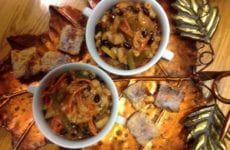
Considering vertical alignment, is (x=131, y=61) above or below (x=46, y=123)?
above

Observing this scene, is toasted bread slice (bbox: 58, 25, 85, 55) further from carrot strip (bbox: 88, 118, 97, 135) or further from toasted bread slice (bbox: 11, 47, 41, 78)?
carrot strip (bbox: 88, 118, 97, 135)

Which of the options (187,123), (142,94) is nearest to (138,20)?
(142,94)

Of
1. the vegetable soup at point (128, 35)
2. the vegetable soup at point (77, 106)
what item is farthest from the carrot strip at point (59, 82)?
the vegetable soup at point (128, 35)

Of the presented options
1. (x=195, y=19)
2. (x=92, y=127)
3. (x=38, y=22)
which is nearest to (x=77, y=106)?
(x=92, y=127)

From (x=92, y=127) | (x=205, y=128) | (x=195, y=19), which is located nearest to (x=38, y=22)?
(x=92, y=127)

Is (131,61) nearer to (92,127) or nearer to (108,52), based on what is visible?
(108,52)

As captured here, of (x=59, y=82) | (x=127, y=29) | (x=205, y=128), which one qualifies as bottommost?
(x=205, y=128)

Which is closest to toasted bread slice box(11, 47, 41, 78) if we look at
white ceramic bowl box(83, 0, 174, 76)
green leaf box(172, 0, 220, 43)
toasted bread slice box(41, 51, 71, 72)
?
toasted bread slice box(41, 51, 71, 72)

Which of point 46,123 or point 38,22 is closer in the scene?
point 46,123
